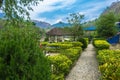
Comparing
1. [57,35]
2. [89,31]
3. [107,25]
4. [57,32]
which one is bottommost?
[57,35]

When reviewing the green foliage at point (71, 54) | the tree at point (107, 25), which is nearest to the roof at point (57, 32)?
the tree at point (107, 25)

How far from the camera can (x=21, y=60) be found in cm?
407

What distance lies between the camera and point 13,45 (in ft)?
13.8

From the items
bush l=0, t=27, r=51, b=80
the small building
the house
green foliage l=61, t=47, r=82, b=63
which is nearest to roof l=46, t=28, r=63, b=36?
the house

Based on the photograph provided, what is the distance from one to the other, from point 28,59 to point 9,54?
30 centimetres

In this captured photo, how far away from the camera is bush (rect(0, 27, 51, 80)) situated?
399cm

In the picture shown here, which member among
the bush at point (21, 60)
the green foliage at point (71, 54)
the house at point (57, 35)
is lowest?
the green foliage at point (71, 54)

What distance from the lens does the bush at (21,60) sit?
13.1 ft

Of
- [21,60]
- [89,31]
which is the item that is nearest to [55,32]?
[89,31]

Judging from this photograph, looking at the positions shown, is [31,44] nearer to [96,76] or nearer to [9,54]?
[9,54]

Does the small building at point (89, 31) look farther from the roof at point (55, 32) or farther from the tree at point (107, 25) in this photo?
the tree at point (107, 25)

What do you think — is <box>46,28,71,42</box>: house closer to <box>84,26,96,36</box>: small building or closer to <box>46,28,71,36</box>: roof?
<box>46,28,71,36</box>: roof

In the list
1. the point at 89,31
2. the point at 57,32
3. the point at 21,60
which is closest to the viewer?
the point at 21,60

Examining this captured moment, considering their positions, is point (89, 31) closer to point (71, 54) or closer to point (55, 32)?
point (55, 32)
